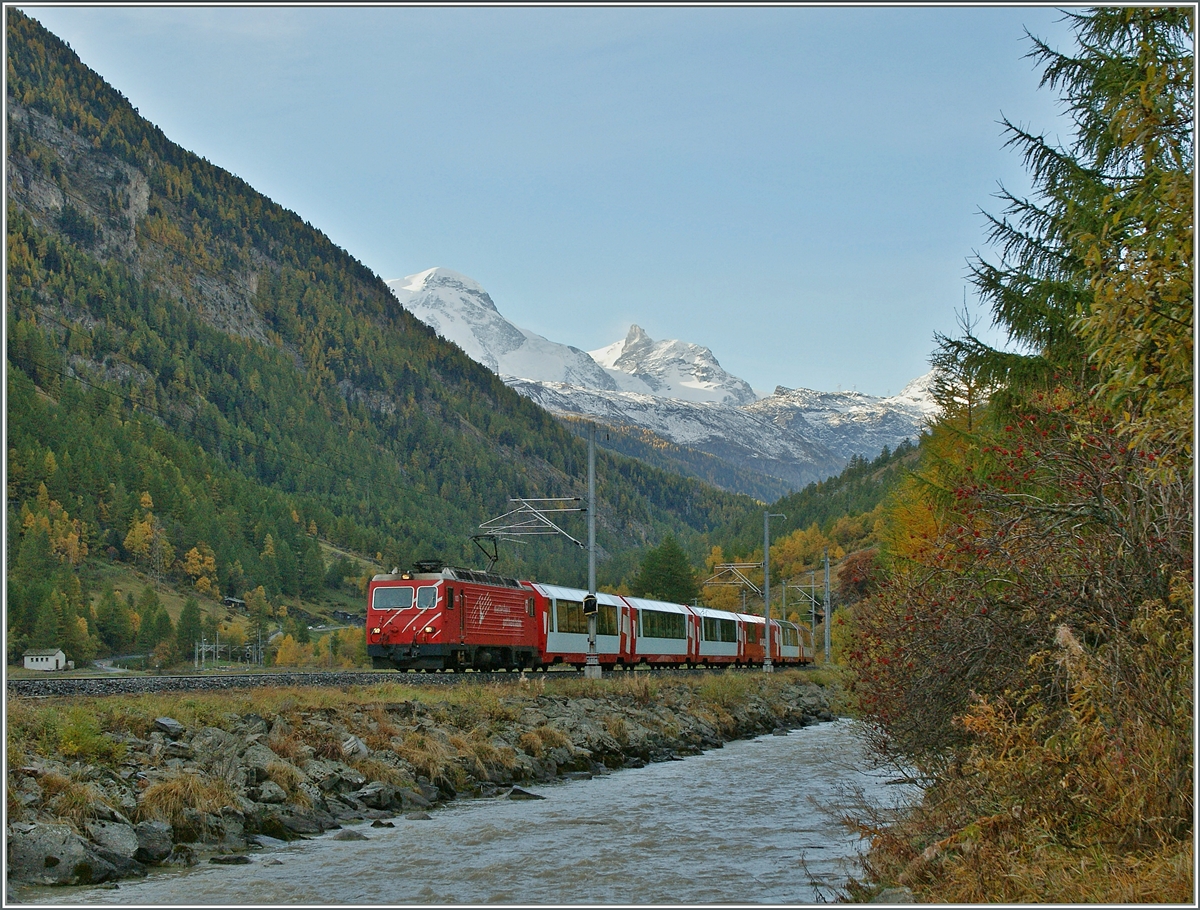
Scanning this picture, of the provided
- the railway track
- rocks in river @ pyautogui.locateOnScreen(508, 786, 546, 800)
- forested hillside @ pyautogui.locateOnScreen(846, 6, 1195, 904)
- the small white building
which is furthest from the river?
the small white building

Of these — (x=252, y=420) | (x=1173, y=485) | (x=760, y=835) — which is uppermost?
(x=252, y=420)

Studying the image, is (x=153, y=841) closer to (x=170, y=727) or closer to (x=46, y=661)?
(x=170, y=727)

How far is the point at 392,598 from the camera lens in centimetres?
3531

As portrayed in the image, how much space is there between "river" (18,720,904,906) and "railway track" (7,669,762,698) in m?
7.80

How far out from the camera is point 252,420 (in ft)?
630

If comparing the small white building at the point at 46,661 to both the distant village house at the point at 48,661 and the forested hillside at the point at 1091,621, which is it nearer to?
the distant village house at the point at 48,661

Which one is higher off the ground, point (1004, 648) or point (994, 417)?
point (994, 417)

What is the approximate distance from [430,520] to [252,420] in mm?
34635

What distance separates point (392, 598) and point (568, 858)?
20755 millimetres

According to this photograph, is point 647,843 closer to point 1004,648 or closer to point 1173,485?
point 1004,648

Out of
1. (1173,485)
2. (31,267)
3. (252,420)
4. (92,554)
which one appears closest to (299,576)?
(92,554)

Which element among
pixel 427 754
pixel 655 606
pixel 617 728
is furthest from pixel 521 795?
pixel 655 606

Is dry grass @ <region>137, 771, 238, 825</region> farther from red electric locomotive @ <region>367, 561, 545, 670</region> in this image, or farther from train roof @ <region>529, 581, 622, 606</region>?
train roof @ <region>529, 581, 622, 606</region>

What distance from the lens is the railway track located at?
910 inches
